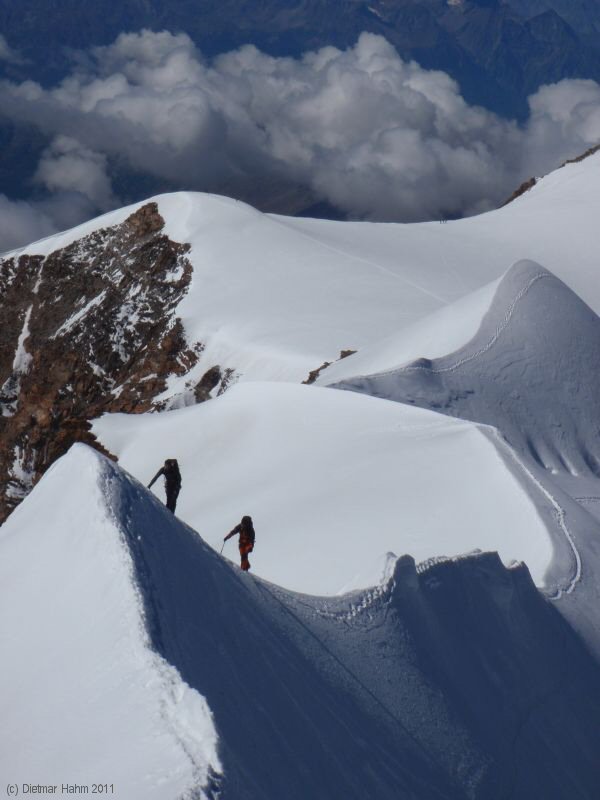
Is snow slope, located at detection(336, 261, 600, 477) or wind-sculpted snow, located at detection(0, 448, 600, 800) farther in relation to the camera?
snow slope, located at detection(336, 261, 600, 477)

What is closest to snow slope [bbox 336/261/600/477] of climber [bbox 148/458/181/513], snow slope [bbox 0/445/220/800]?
climber [bbox 148/458/181/513]

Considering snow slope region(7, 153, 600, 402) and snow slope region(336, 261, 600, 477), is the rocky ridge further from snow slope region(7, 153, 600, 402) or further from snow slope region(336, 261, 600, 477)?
snow slope region(336, 261, 600, 477)

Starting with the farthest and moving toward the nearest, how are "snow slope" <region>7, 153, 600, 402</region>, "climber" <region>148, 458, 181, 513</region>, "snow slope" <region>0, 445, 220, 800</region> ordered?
"snow slope" <region>7, 153, 600, 402</region>
"climber" <region>148, 458, 181, 513</region>
"snow slope" <region>0, 445, 220, 800</region>

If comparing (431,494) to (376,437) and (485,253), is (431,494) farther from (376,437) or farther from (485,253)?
(485,253)

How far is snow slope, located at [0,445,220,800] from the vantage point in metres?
5.17

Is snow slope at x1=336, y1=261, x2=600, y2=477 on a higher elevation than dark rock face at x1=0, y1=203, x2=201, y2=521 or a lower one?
lower

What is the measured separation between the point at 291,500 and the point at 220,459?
168 inches

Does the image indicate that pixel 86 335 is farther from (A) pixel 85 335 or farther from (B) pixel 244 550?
(B) pixel 244 550

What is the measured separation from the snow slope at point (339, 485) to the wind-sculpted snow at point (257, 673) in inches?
39.4

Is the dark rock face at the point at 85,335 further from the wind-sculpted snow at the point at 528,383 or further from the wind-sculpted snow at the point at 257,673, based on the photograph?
the wind-sculpted snow at the point at 257,673

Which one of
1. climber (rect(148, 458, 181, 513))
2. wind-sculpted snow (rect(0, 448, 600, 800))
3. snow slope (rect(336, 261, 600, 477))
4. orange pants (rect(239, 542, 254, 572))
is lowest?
wind-sculpted snow (rect(0, 448, 600, 800))

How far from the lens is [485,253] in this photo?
5097 cm

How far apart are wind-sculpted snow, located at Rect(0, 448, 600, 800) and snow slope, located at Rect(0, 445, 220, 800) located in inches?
0.5

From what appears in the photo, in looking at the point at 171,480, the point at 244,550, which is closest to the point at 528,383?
the point at 171,480
